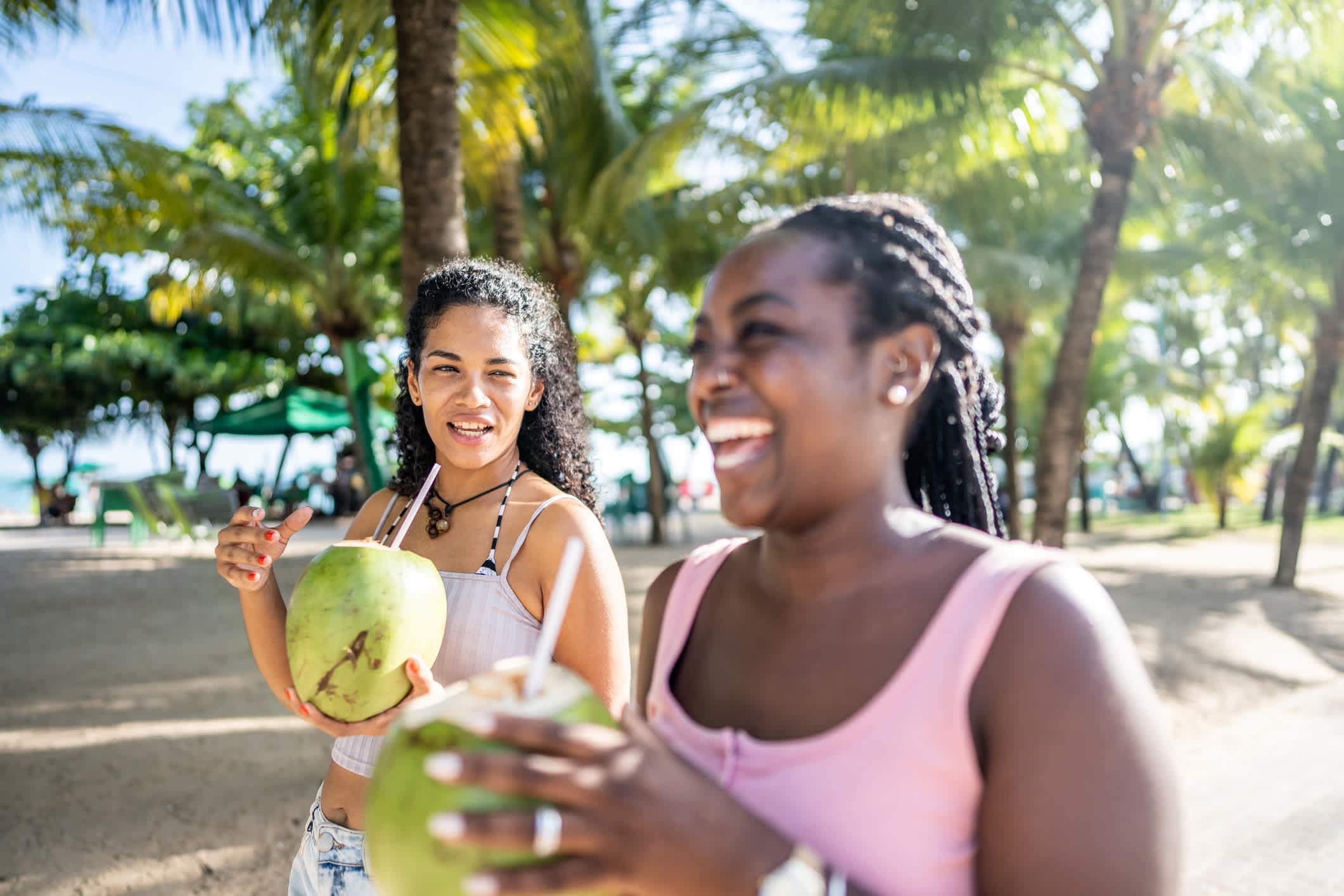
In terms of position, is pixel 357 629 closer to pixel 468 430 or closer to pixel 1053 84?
pixel 468 430

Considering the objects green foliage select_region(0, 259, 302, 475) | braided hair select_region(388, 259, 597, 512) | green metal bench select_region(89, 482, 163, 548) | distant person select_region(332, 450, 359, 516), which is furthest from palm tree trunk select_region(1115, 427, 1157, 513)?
braided hair select_region(388, 259, 597, 512)

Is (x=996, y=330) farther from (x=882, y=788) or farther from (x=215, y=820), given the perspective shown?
(x=882, y=788)

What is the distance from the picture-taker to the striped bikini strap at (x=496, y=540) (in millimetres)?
1749

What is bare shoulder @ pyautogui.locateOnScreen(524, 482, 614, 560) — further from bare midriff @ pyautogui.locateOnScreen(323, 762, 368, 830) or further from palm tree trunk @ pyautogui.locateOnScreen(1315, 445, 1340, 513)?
palm tree trunk @ pyautogui.locateOnScreen(1315, 445, 1340, 513)

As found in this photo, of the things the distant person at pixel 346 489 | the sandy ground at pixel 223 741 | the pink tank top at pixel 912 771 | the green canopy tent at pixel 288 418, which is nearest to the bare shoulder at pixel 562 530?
the pink tank top at pixel 912 771

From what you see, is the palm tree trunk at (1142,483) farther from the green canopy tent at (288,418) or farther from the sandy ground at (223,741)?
the green canopy tent at (288,418)

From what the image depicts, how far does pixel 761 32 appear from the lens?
1141 cm

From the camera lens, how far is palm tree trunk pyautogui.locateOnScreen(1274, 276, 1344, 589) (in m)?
11.8

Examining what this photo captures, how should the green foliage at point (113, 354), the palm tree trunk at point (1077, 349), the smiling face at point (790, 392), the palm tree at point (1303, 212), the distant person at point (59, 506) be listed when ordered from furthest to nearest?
the distant person at point (59, 506)
the green foliage at point (113, 354)
the palm tree at point (1303, 212)
the palm tree trunk at point (1077, 349)
the smiling face at point (790, 392)

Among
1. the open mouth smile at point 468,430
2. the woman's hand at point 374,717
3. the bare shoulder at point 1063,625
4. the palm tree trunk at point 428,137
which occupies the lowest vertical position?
the woman's hand at point 374,717

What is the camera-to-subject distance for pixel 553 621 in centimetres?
77

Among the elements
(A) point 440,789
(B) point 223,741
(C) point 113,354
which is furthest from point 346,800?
(C) point 113,354

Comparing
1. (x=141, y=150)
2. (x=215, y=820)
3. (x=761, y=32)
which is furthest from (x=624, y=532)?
(x=215, y=820)

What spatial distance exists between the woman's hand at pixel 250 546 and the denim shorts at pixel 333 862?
480 millimetres
